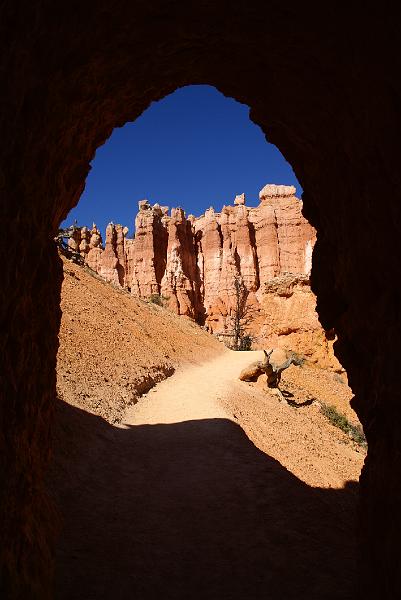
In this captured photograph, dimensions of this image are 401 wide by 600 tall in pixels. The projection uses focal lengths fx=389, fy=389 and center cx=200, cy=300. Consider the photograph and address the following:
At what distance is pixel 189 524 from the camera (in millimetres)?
6570

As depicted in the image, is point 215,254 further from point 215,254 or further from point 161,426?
point 161,426

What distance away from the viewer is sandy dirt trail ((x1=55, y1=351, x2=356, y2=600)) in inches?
197

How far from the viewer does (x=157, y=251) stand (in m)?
71.1

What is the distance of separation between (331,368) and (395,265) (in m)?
20.9

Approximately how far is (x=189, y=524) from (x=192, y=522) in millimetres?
83

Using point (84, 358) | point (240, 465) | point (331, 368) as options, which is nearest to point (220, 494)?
point (240, 465)

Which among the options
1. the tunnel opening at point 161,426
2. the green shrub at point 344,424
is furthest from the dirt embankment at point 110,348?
Answer: the green shrub at point 344,424

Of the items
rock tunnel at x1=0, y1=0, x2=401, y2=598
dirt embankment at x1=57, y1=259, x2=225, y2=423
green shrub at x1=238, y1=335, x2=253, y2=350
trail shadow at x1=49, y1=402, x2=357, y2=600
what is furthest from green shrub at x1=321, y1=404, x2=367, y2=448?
green shrub at x1=238, y1=335, x2=253, y2=350

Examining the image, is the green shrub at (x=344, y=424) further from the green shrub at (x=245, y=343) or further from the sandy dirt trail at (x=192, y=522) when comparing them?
the green shrub at (x=245, y=343)

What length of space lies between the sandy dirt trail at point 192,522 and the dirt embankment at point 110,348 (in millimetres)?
2303

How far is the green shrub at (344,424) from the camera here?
1627 centimetres

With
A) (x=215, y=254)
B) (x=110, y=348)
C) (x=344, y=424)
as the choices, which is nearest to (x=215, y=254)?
(x=215, y=254)

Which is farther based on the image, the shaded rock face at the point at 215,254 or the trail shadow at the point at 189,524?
the shaded rock face at the point at 215,254

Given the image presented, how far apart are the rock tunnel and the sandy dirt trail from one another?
885mm
